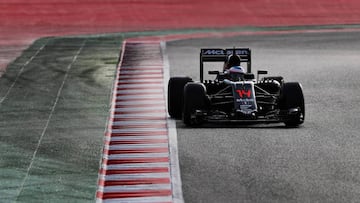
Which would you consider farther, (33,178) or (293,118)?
(293,118)

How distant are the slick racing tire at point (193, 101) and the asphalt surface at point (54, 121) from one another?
1.81 m

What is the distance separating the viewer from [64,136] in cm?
2288

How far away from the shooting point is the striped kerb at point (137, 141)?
17891mm

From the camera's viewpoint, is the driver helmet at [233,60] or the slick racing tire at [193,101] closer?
the slick racing tire at [193,101]

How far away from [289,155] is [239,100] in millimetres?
3298

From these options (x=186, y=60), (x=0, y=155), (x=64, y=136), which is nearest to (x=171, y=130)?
(x=64, y=136)

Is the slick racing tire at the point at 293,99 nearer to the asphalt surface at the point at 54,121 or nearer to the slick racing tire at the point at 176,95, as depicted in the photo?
the slick racing tire at the point at 176,95

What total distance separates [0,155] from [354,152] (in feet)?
20.4

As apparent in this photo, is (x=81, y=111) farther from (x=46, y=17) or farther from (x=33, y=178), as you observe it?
(x=46, y=17)


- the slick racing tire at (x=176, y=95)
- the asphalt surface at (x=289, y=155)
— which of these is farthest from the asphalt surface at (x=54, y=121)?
the asphalt surface at (x=289, y=155)

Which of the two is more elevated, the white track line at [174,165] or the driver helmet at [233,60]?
the driver helmet at [233,60]

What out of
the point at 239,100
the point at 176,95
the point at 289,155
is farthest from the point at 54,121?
the point at 289,155

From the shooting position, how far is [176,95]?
25.1 metres

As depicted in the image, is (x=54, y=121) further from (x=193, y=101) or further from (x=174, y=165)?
(x=174, y=165)
